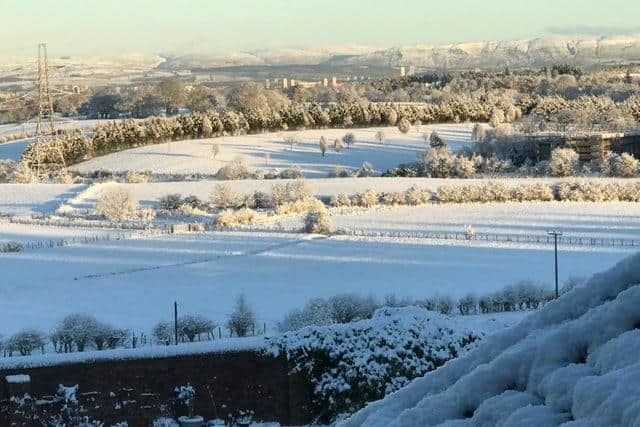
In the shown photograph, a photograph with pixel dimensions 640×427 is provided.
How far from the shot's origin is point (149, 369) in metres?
8.96

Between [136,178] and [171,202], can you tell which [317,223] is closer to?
[171,202]

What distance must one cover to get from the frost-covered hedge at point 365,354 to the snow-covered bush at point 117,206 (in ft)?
40.7

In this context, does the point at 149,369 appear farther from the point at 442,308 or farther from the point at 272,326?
the point at 442,308

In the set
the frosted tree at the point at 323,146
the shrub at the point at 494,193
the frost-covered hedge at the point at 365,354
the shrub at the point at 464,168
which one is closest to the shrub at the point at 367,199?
the shrub at the point at 494,193

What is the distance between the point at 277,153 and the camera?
35.1 metres

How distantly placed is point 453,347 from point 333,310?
2.68m

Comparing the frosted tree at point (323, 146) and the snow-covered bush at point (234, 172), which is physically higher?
the frosted tree at point (323, 146)

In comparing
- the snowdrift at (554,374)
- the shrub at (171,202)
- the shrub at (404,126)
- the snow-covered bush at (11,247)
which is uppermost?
the snowdrift at (554,374)

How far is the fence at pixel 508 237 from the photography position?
16703 millimetres

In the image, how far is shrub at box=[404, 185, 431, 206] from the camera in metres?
22.4

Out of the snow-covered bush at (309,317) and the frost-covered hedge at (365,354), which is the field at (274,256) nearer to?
the snow-covered bush at (309,317)

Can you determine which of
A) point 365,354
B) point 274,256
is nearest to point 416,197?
point 274,256

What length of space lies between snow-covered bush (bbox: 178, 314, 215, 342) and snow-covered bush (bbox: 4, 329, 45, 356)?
1.32 meters

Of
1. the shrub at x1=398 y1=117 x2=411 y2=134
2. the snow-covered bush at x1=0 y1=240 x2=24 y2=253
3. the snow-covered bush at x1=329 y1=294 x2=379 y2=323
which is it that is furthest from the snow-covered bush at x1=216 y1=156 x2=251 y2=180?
the snow-covered bush at x1=329 y1=294 x2=379 y2=323
